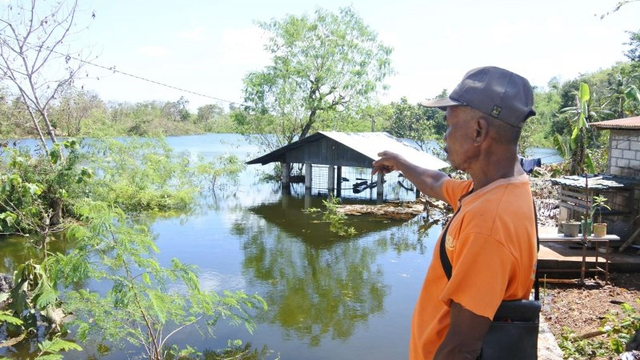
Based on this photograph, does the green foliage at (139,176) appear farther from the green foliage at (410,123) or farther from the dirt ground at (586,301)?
the green foliage at (410,123)

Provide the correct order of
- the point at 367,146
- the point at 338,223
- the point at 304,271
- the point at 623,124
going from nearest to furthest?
1. the point at 623,124
2. the point at 304,271
3. the point at 338,223
4. the point at 367,146

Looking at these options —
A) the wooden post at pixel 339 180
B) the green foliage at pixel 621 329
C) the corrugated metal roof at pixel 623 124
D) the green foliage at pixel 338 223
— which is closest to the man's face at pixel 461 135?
the green foliage at pixel 621 329

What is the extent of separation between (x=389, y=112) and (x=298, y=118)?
4.96 meters

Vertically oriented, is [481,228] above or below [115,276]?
above

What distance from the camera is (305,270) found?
34.6 feet

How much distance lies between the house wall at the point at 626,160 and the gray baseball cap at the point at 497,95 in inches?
351

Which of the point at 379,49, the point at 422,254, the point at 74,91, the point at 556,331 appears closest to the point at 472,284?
the point at 556,331

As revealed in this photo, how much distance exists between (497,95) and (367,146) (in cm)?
1746

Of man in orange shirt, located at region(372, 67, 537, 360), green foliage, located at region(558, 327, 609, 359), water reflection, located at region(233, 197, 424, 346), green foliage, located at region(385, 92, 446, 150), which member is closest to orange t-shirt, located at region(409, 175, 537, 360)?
man in orange shirt, located at region(372, 67, 537, 360)

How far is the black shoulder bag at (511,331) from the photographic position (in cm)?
134

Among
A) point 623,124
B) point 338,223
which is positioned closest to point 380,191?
point 338,223

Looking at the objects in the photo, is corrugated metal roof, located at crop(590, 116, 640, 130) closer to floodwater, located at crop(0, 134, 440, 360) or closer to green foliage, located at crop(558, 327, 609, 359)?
floodwater, located at crop(0, 134, 440, 360)

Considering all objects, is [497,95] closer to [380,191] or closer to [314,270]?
Result: [314,270]

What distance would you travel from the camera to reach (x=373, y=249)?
480 inches
